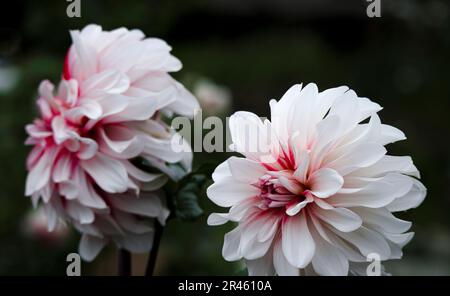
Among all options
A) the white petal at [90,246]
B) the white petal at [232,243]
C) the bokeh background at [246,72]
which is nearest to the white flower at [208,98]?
the bokeh background at [246,72]

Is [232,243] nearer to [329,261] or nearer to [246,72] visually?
[329,261]

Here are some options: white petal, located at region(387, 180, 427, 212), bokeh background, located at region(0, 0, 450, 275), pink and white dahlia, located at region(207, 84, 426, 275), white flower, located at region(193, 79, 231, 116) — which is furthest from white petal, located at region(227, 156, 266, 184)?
white flower, located at region(193, 79, 231, 116)

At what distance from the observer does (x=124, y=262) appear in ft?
2.65

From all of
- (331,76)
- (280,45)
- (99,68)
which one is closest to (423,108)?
(331,76)

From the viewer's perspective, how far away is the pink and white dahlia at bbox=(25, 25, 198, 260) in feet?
2.48

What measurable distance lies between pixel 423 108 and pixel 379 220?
130 inches

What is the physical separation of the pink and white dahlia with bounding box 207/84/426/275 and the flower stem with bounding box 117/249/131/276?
0.23 meters

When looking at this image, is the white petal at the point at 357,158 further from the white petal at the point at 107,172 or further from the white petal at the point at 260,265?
the white petal at the point at 107,172

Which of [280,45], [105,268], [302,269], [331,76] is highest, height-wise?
[280,45]

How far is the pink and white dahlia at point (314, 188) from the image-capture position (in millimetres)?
572

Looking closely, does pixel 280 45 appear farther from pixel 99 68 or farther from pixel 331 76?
pixel 99 68

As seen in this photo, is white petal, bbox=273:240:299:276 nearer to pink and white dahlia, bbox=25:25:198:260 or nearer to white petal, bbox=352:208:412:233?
white petal, bbox=352:208:412:233

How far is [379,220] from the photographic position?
1.91 ft

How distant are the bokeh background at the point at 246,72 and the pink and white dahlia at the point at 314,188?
189mm
